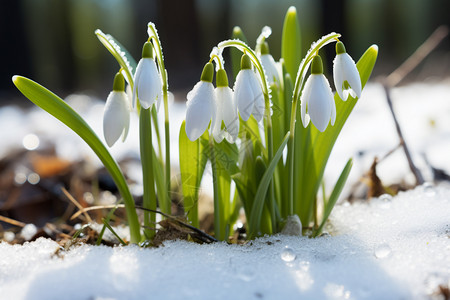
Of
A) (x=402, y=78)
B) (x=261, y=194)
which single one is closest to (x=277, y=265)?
(x=261, y=194)

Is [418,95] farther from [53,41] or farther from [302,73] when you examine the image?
[53,41]

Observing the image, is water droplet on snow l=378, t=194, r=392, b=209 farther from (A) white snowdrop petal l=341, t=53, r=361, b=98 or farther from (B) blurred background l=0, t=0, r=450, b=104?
(B) blurred background l=0, t=0, r=450, b=104

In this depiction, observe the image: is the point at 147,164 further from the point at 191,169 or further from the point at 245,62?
the point at 245,62

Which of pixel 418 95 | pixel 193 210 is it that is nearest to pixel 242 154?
pixel 193 210

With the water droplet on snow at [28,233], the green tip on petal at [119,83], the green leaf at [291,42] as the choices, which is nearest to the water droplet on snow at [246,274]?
the green tip on petal at [119,83]

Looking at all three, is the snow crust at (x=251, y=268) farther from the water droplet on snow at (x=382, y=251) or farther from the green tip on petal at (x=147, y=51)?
the green tip on petal at (x=147, y=51)
